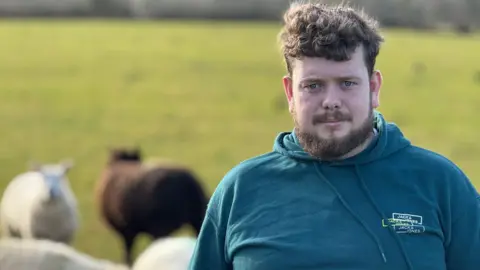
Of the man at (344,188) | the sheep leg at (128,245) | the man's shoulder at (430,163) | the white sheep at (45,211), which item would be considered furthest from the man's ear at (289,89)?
the sheep leg at (128,245)

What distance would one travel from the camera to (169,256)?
650 cm

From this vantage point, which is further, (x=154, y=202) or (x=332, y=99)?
(x=154, y=202)

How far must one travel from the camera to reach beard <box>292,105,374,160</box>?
2.47 m

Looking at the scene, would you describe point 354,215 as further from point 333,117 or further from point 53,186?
point 53,186

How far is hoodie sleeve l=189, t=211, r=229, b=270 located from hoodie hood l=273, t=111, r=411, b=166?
0.32 m

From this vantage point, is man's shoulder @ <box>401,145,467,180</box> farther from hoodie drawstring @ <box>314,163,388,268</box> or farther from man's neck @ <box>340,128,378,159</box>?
hoodie drawstring @ <box>314,163,388,268</box>

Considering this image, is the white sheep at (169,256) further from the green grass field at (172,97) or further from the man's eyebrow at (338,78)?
the man's eyebrow at (338,78)

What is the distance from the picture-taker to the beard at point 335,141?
2.47 metres

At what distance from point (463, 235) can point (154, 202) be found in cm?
741

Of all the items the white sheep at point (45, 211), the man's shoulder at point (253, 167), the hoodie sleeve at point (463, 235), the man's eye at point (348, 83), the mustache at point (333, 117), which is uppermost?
the man's eye at point (348, 83)

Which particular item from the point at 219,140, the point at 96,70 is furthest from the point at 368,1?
the point at 219,140

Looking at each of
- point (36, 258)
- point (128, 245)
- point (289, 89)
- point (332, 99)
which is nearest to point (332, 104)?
point (332, 99)

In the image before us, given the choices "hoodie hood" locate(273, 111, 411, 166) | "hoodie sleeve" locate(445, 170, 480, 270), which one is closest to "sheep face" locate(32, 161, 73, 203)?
"hoodie hood" locate(273, 111, 411, 166)

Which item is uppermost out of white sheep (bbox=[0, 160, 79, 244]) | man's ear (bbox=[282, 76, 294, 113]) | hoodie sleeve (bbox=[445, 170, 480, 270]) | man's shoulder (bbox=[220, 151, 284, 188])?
man's ear (bbox=[282, 76, 294, 113])
